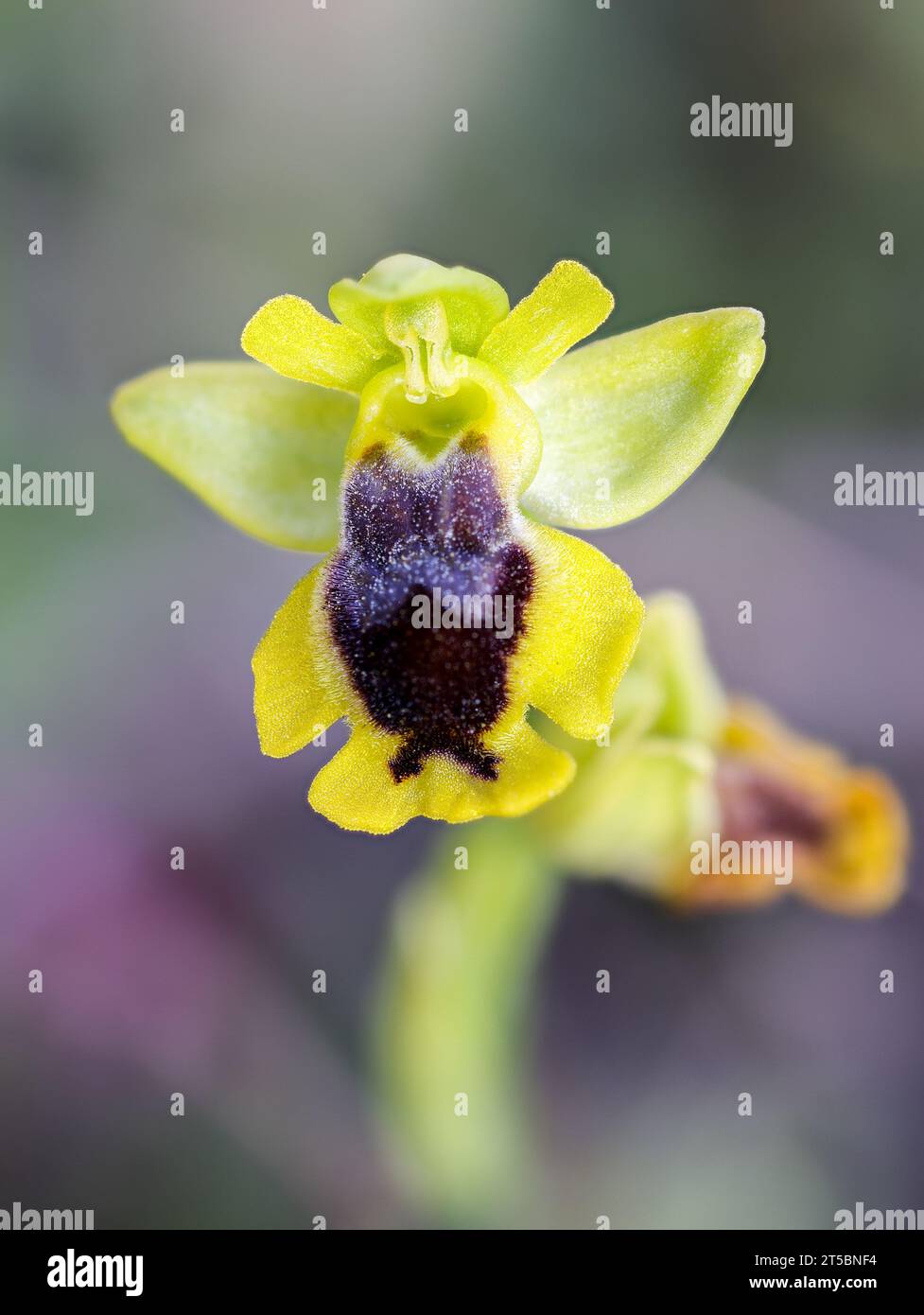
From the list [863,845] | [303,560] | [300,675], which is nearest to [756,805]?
[863,845]

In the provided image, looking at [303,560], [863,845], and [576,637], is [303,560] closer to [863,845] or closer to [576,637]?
[863,845]

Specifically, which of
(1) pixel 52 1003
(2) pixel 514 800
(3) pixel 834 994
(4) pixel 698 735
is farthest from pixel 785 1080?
(2) pixel 514 800

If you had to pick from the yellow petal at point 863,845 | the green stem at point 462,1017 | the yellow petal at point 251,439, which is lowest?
the green stem at point 462,1017

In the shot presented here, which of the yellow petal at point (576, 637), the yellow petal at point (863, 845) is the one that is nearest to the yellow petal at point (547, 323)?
the yellow petal at point (576, 637)

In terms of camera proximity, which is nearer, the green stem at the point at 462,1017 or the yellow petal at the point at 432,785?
the yellow petal at the point at 432,785

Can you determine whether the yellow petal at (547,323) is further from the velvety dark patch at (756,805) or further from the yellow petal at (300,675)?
the velvety dark patch at (756,805)

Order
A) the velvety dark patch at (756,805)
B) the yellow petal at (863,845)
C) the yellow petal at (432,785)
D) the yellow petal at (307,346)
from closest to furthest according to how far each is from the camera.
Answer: the yellow petal at (432,785), the yellow petal at (307,346), the velvety dark patch at (756,805), the yellow petal at (863,845)

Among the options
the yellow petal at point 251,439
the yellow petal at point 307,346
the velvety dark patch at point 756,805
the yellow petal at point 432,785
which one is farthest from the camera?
the velvety dark patch at point 756,805

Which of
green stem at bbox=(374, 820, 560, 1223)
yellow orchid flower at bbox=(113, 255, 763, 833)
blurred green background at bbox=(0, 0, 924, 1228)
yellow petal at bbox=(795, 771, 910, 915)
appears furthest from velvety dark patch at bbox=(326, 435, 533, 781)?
blurred green background at bbox=(0, 0, 924, 1228)
